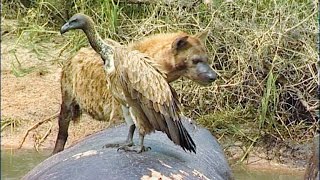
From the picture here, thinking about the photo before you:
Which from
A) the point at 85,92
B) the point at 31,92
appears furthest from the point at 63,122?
the point at 31,92

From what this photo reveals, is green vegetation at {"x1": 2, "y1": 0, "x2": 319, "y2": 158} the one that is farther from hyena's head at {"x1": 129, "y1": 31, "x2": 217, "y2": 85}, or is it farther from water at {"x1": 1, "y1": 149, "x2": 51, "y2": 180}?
hyena's head at {"x1": 129, "y1": 31, "x2": 217, "y2": 85}

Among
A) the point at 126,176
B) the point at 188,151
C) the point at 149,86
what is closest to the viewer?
the point at 126,176

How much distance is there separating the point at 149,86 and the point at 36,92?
Result: 15.0ft

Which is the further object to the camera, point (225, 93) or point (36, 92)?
point (36, 92)

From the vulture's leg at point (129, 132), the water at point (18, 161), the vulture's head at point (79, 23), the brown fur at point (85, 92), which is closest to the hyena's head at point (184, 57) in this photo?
the vulture's head at point (79, 23)

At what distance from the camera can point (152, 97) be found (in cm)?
329

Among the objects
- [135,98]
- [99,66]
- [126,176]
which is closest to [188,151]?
[135,98]

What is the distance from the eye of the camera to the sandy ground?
23.0 ft

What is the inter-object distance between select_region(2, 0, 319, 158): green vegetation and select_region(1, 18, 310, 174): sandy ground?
0.40m

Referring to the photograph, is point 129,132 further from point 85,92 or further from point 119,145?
point 85,92

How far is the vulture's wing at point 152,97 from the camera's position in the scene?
129 inches

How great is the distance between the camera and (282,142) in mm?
6816

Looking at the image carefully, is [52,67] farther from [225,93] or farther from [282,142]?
[282,142]

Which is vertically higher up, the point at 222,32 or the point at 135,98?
the point at 135,98
